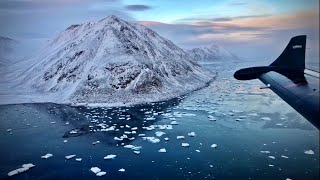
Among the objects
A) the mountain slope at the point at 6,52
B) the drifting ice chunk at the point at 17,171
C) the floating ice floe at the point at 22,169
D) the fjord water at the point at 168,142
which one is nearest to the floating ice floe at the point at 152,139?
the fjord water at the point at 168,142

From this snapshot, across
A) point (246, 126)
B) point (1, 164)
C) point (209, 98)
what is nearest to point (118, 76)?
point (209, 98)

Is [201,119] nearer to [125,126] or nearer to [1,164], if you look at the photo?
[125,126]

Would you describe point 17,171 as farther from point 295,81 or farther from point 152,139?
point 295,81

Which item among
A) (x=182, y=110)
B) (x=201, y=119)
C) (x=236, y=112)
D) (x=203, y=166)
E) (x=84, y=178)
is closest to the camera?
(x=84, y=178)

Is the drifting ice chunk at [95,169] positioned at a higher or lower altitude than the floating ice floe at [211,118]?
higher

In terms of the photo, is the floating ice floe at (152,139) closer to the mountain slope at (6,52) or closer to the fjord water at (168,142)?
the fjord water at (168,142)

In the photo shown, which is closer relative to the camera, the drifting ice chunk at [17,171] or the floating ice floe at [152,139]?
the drifting ice chunk at [17,171]

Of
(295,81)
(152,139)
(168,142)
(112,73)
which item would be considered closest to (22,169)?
(152,139)
